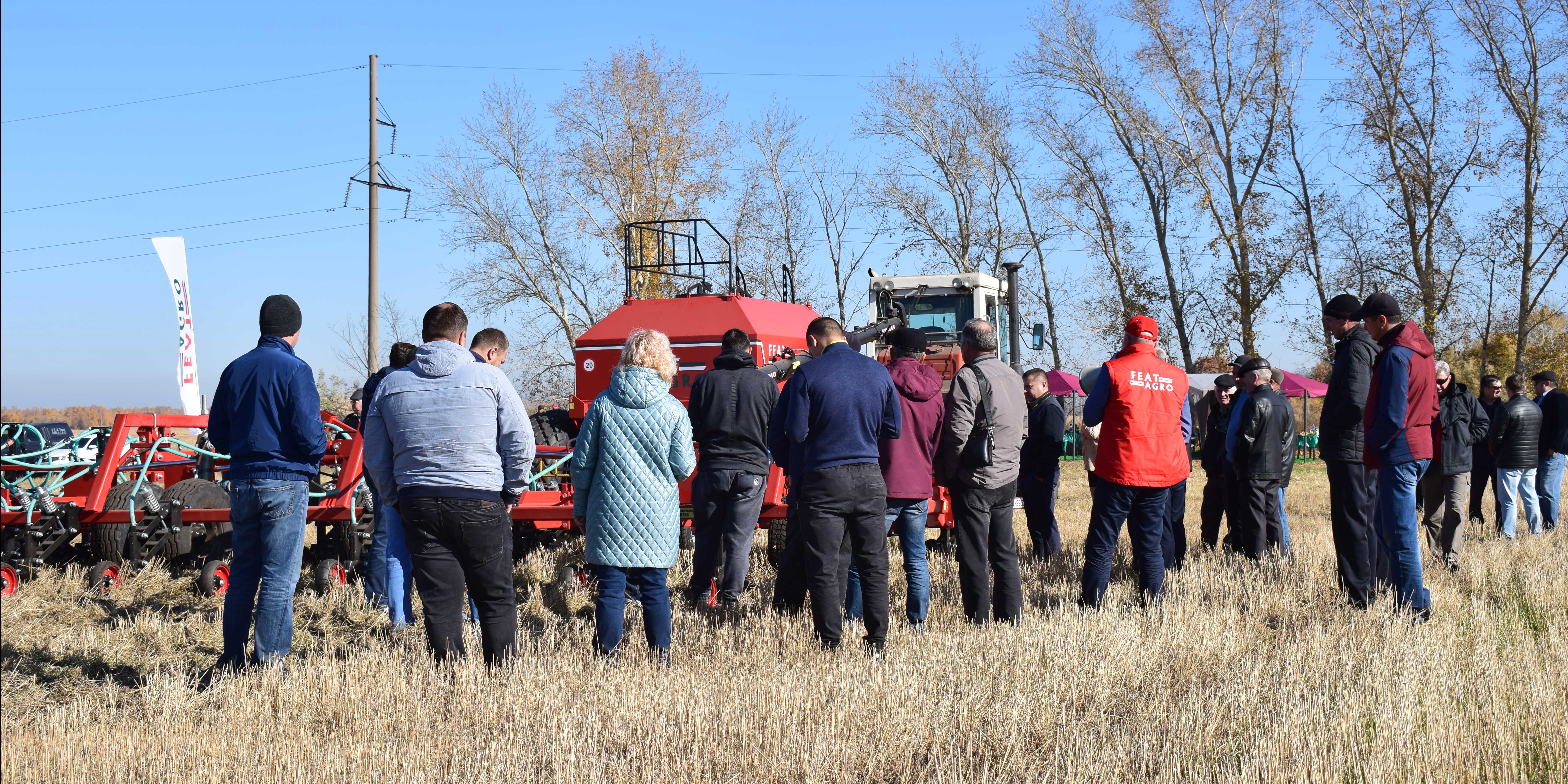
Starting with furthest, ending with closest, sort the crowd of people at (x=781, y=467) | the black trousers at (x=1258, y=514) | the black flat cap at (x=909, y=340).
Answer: the black trousers at (x=1258, y=514)
the black flat cap at (x=909, y=340)
the crowd of people at (x=781, y=467)

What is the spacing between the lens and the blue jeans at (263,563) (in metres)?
4.98

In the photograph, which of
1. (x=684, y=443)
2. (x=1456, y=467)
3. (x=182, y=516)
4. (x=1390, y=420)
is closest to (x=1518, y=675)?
(x=1390, y=420)

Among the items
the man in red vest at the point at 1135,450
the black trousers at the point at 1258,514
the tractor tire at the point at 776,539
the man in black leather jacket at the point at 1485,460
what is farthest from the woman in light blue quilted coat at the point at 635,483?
the man in black leather jacket at the point at 1485,460

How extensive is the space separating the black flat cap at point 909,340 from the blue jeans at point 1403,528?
236 centimetres

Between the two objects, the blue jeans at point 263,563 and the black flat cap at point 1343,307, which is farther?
the black flat cap at point 1343,307

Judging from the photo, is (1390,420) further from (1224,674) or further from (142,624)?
(142,624)

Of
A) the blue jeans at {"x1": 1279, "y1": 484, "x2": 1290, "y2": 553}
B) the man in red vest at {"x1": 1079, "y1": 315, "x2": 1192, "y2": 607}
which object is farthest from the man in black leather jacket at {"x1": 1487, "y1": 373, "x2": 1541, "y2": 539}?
the man in red vest at {"x1": 1079, "y1": 315, "x2": 1192, "y2": 607}

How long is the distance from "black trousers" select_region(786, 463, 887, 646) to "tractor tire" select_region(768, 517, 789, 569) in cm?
249

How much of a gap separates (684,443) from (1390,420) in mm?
3414

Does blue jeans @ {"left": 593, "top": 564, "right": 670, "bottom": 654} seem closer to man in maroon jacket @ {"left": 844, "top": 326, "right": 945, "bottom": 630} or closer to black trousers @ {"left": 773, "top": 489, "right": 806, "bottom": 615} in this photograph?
man in maroon jacket @ {"left": 844, "top": 326, "right": 945, "bottom": 630}

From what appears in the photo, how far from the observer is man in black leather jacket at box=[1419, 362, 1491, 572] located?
8430mm

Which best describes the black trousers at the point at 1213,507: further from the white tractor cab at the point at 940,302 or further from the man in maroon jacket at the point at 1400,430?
the white tractor cab at the point at 940,302

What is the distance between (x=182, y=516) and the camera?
8.02 metres

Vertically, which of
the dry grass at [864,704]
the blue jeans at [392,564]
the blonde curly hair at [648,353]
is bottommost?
the dry grass at [864,704]
